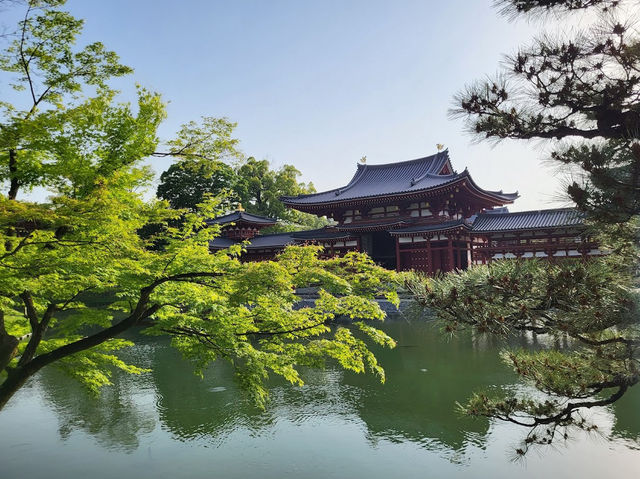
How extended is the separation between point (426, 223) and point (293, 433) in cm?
1779

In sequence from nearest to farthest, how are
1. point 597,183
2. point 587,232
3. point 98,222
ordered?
point 597,183
point 587,232
point 98,222

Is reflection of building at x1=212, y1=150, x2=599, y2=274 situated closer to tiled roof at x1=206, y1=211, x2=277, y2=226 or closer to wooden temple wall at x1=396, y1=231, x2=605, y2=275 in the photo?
wooden temple wall at x1=396, y1=231, x2=605, y2=275

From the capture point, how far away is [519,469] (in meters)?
6.32

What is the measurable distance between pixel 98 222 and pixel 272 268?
2024 millimetres

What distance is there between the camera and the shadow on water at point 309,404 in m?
7.60

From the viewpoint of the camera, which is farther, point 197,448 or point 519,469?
point 197,448

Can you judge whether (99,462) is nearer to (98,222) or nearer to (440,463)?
(98,222)

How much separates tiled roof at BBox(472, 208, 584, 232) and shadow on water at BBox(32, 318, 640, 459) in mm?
9830

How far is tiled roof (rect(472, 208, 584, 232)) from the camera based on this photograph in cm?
2009

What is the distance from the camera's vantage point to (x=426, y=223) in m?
23.6

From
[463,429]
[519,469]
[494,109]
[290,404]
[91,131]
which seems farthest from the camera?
[290,404]

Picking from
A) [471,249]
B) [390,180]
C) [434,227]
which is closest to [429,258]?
[434,227]

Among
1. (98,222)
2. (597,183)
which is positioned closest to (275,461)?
(98,222)

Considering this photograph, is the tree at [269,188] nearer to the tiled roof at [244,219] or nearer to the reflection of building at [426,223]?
the tiled roof at [244,219]
